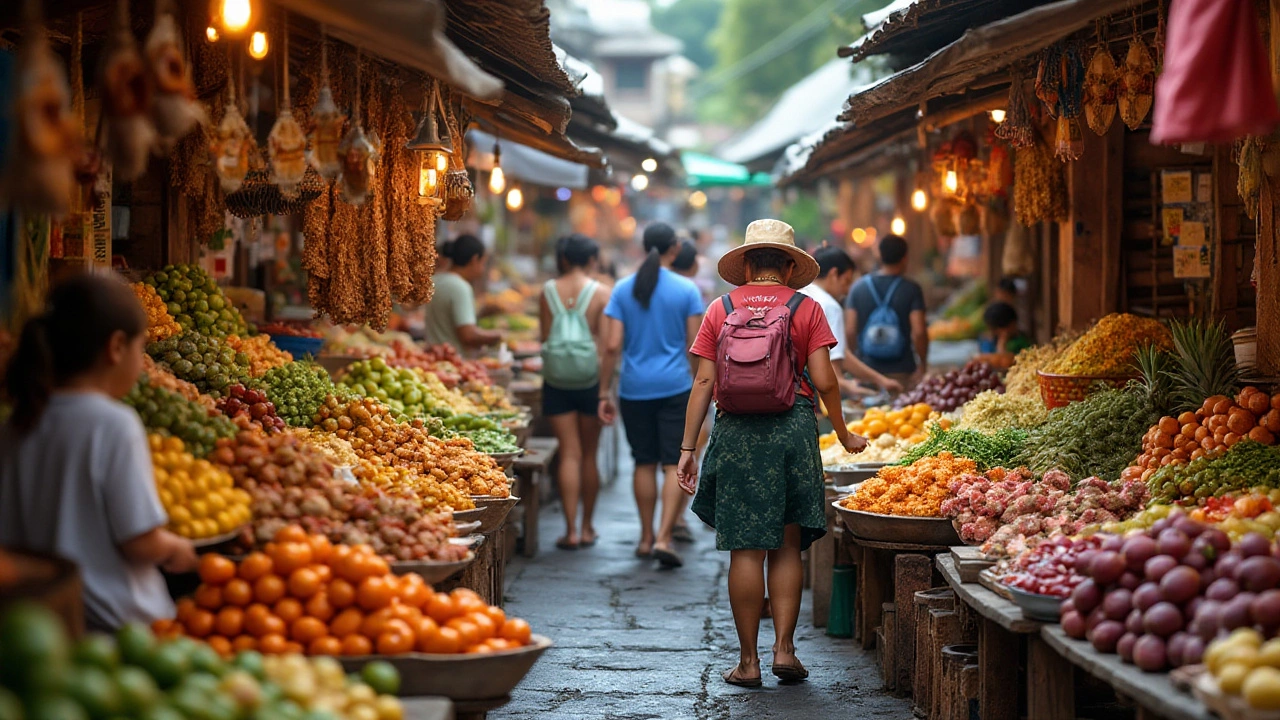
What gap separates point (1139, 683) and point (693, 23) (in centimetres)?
6722

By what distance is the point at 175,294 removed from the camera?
25.4 ft

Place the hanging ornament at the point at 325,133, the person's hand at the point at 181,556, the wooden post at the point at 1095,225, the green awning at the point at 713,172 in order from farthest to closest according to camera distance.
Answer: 1. the green awning at the point at 713,172
2. the wooden post at the point at 1095,225
3. the hanging ornament at the point at 325,133
4. the person's hand at the point at 181,556

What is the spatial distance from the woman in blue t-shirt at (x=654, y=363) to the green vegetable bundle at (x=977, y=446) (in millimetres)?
2452

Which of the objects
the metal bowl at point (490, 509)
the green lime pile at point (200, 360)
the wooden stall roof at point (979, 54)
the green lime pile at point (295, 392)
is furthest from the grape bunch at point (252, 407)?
the wooden stall roof at point (979, 54)

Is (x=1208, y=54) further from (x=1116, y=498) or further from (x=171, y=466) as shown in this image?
(x=171, y=466)

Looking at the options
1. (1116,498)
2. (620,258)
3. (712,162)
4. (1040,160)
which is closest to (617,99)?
(620,258)

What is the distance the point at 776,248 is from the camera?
695 cm

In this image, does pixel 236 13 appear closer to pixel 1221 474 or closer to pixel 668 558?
pixel 1221 474

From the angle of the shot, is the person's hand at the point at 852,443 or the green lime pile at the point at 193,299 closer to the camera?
the person's hand at the point at 852,443

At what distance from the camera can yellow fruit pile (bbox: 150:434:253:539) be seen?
456 cm

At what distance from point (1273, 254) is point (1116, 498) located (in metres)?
1.59

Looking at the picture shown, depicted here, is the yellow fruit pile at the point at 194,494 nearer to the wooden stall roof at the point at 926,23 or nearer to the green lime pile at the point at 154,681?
the green lime pile at the point at 154,681

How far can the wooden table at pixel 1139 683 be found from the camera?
3.86 meters

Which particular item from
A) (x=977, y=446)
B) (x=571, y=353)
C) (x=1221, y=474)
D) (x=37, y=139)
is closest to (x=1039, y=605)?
(x=1221, y=474)
